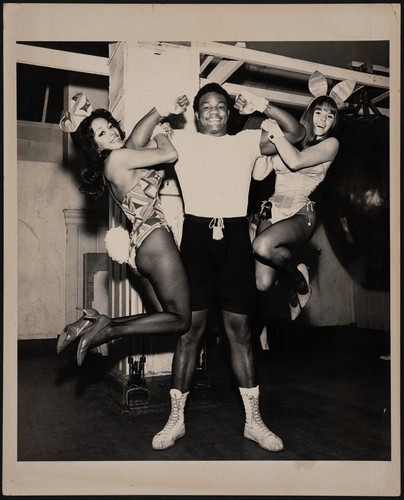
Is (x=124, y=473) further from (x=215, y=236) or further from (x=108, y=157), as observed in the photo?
(x=108, y=157)

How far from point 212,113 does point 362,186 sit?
1.43 meters

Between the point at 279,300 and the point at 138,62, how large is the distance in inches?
177

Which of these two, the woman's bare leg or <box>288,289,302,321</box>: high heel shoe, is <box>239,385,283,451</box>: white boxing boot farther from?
<box>288,289,302,321</box>: high heel shoe

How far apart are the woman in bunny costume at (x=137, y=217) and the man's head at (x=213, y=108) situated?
96mm

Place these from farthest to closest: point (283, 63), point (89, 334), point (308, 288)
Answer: point (283, 63), point (308, 288), point (89, 334)

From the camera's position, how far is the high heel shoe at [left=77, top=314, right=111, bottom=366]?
2113mm

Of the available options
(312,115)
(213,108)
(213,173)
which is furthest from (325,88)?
(213,173)

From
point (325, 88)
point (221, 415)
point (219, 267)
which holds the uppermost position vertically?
point (325, 88)

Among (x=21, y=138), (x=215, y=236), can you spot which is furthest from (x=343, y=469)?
(x=21, y=138)

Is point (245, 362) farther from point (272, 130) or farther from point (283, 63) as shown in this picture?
point (283, 63)

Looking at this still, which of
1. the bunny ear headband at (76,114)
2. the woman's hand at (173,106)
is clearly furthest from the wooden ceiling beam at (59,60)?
the woman's hand at (173,106)

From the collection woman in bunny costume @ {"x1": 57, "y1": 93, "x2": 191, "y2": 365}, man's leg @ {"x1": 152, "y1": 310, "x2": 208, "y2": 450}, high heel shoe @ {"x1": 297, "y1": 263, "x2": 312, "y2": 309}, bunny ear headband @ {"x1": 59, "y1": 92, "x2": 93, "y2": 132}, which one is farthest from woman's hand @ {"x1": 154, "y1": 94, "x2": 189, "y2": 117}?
high heel shoe @ {"x1": 297, "y1": 263, "x2": 312, "y2": 309}

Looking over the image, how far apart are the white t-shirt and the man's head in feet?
0.17

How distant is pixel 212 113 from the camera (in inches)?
95.5
